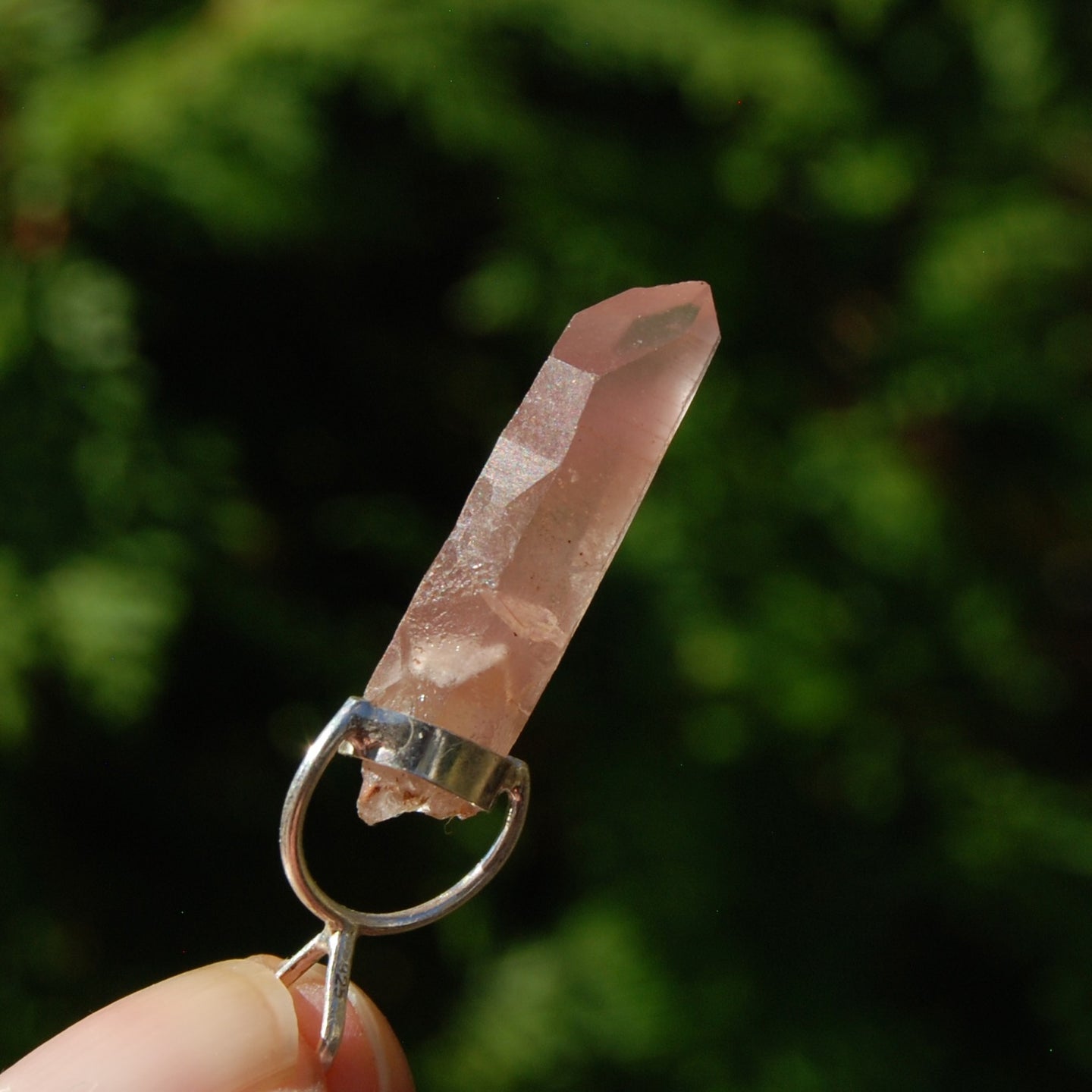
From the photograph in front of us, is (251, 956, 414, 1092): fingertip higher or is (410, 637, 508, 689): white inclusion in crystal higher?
(410, 637, 508, 689): white inclusion in crystal

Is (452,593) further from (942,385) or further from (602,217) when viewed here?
(942,385)

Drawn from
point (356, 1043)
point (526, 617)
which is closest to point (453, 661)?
point (526, 617)

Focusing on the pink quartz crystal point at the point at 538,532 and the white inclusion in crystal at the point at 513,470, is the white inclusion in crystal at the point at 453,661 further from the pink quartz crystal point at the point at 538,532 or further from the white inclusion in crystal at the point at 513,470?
the white inclusion in crystal at the point at 513,470

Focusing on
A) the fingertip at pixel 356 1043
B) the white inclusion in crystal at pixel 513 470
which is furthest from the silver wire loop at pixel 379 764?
the white inclusion in crystal at pixel 513 470

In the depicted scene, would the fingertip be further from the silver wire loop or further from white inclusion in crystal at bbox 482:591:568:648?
white inclusion in crystal at bbox 482:591:568:648

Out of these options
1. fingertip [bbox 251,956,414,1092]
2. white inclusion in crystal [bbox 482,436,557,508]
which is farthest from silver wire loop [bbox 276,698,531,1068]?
white inclusion in crystal [bbox 482,436,557,508]

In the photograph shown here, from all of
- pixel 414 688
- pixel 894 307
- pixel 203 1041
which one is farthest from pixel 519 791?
pixel 894 307
